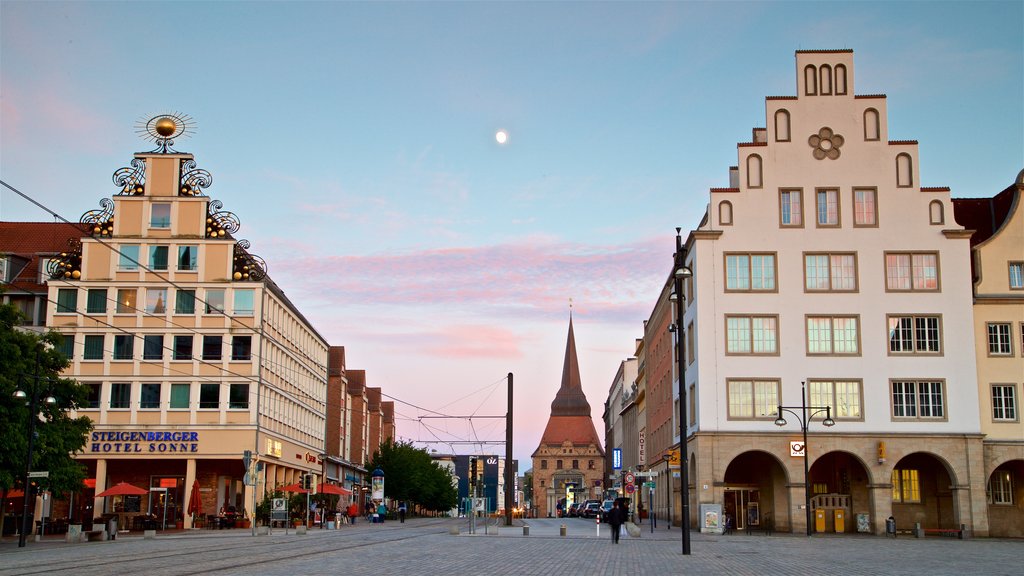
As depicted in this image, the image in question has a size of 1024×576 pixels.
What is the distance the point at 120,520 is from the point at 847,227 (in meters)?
42.4

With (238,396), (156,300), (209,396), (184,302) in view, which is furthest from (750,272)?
(156,300)

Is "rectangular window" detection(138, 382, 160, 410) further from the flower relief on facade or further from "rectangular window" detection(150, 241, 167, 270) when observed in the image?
the flower relief on facade

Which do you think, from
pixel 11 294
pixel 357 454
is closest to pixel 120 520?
pixel 11 294

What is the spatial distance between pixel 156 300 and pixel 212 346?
172 inches

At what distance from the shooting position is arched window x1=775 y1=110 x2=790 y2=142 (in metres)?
54.9

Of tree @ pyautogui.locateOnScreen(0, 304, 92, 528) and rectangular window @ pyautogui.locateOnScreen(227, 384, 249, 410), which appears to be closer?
tree @ pyautogui.locateOnScreen(0, 304, 92, 528)

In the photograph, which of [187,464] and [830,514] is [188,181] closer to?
[187,464]

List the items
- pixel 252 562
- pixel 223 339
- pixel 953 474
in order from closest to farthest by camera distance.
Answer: pixel 252 562 → pixel 953 474 → pixel 223 339

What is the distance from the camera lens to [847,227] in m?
53.8

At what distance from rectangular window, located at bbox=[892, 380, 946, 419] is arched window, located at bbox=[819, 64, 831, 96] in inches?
589

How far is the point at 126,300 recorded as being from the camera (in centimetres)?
6525

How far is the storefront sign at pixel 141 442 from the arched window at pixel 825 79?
133 feet

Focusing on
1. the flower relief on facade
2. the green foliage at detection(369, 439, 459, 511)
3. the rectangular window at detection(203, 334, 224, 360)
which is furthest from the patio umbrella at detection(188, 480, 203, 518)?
the green foliage at detection(369, 439, 459, 511)

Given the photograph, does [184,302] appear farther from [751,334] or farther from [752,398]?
[752,398]
